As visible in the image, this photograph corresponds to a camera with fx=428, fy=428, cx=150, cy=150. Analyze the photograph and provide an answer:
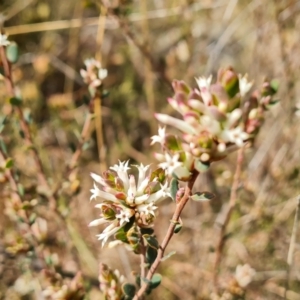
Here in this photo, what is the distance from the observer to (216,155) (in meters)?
0.86

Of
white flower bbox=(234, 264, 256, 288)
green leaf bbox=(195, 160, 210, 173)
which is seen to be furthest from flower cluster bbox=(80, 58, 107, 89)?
Answer: white flower bbox=(234, 264, 256, 288)

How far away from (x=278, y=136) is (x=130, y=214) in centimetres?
189

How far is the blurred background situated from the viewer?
87.6 inches

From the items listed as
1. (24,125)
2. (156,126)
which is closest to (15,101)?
(24,125)

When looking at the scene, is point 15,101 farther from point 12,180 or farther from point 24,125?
point 12,180

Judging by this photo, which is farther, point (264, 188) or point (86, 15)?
point (86, 15)

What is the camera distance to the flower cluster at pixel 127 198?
1.02 meters

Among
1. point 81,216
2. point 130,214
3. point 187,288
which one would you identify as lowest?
point 130,214

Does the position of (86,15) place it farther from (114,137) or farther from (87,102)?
(87,102)

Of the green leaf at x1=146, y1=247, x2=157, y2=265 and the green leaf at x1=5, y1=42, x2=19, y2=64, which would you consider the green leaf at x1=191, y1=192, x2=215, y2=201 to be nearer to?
the green leaf at x1=146, y1=247, x2=157, y2=265

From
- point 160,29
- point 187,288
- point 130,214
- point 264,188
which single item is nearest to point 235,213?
point 264,188

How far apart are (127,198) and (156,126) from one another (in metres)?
1.98

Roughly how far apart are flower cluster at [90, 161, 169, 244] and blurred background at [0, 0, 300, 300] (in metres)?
0.73

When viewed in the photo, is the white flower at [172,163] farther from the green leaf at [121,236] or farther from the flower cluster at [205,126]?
the green leaf at [121,236]
